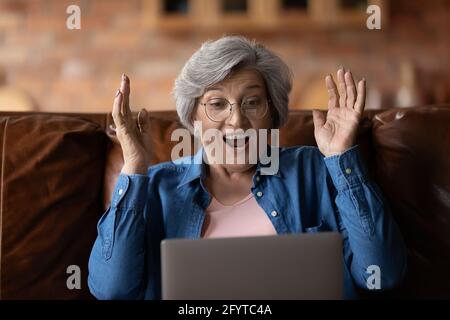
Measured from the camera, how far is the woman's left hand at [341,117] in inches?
51.2

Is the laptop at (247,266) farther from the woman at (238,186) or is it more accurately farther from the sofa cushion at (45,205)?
the sofa cushion at (45,205)

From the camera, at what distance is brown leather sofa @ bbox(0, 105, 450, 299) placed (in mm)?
1423

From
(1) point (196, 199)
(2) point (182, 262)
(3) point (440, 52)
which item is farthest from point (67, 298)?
(3) point (440, 52)

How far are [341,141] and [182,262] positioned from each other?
1.87 ft

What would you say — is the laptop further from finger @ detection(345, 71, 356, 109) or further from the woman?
finger @ detection(345, 71, 356, 109)

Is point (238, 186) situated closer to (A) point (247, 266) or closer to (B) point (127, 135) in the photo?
(B) point (127, 135)

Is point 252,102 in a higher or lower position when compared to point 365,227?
higher

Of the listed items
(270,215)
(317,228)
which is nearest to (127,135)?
(270,215)

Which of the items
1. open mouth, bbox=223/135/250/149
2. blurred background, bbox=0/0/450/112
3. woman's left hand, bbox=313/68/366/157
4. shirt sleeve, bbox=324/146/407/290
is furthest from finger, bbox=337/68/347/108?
blurred background, bbox=0/0/450/112

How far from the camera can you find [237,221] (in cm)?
135

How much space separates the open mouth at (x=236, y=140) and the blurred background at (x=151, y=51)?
2193 millimetres

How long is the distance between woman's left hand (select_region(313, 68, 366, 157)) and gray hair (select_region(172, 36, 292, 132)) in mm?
130

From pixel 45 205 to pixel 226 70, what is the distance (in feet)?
1.91

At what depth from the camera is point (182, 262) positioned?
875mm
